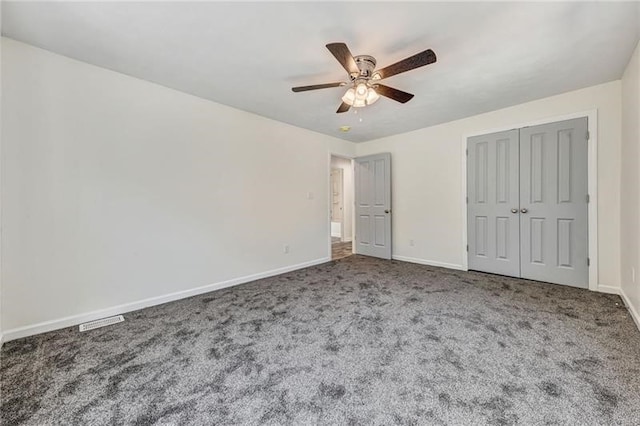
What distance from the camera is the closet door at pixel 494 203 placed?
3.63m

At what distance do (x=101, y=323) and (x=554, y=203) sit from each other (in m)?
5.22

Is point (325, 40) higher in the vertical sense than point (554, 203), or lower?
higher

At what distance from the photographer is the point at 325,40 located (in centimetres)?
204

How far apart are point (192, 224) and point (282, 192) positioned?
1.43 m

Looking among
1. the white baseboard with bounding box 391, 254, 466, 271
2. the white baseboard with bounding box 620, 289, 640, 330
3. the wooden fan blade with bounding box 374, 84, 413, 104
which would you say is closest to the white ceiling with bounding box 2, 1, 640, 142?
the wooden fan blade with bounding box 374, 84, 413, 104

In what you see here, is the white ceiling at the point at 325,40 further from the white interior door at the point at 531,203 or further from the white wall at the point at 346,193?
the white wall at the point at 346,193

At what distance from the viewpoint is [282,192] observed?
4.08m

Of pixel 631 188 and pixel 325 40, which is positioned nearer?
pixel 325 40

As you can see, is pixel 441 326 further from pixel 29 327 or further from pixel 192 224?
pixel 29 327

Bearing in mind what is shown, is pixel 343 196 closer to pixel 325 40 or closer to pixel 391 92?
pixel 391 92

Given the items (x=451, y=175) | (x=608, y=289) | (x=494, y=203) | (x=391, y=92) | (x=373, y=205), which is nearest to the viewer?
(x=391, y=92)

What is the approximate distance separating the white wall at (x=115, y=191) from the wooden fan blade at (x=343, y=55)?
2011 mm

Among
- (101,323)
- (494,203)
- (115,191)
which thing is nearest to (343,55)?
(115,191)

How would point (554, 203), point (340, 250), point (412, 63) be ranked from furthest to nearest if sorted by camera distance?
point (340, 250)
point (554, 203)
point (412, 63)
